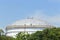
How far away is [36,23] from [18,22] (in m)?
5.70

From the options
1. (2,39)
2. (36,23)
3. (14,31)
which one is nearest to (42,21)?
(36,23)

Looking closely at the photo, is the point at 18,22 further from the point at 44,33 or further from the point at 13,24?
the point at 44,33

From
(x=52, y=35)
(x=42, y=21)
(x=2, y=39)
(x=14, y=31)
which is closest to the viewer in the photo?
(x=52, y=35)

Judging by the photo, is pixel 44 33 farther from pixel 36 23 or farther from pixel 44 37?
pixel 36 23

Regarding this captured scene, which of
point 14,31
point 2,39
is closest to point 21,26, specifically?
point 14,31

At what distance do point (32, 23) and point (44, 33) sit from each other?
150 ft

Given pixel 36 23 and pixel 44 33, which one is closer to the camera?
pixel 44 33

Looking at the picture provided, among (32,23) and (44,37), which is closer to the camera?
(44,37)

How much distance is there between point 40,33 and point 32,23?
45.2m

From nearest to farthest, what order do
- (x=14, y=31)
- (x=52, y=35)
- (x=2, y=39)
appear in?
1. (x=52, y=35)
2. (x=2, y=39)
3. (x=14, y=31)

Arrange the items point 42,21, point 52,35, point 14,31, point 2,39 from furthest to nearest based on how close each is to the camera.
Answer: point 42,21, point 14,31, point 2,39, point 52,35

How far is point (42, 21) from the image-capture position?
104 meters

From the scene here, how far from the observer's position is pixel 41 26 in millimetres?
97688

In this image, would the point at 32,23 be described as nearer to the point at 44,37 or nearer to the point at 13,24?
the point at 13,24
